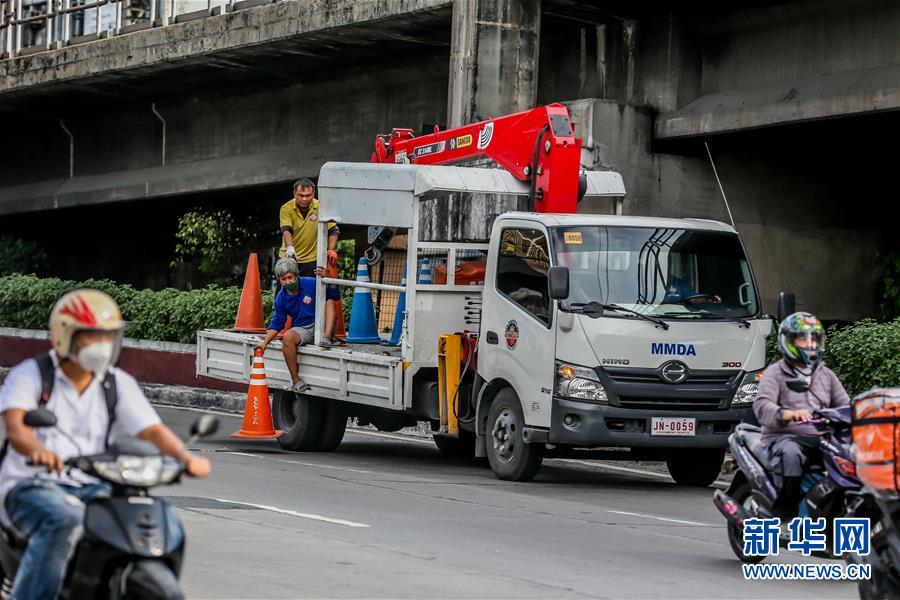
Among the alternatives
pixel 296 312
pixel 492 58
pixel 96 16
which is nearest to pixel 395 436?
pixel 296 312

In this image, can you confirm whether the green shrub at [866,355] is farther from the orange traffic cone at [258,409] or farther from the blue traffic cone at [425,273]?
the orange traffic cone at [258,409]

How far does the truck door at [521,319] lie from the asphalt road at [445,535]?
86cm

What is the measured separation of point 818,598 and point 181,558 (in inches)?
161

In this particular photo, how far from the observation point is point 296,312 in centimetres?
1606

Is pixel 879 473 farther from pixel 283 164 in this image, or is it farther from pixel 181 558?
pixel 283 164

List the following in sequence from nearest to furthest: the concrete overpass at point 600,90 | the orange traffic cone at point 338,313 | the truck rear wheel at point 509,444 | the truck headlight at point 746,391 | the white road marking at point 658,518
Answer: the white road marking at point 658,518
the truck headlight at point 746,391
the truck rear wheel at point 509,444
the orange traffic cone at point 338,313
the concrete overpass at point 600,90

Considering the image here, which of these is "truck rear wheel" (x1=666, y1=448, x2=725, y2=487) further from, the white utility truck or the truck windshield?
the truck windshield

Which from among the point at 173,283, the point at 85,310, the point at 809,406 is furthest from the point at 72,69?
the point at 85,310

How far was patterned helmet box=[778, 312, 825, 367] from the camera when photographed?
29.0ft

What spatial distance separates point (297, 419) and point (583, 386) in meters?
4.15

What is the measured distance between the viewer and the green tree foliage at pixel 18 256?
113 feet

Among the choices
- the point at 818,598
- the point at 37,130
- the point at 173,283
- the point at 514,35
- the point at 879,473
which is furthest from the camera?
the point at 173,283

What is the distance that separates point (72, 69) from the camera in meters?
27.8

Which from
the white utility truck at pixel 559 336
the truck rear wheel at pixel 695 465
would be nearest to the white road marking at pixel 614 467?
the truck rear wheel at pixel 695 465
